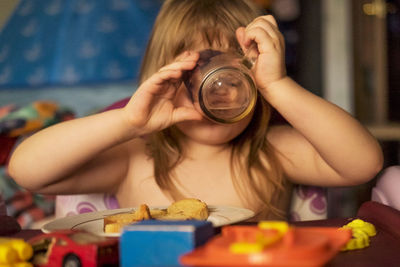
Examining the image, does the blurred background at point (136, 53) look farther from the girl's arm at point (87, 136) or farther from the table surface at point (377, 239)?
the table surface at point (377, 239)

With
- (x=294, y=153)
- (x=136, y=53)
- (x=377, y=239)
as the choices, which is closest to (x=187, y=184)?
(x=294, y=153)

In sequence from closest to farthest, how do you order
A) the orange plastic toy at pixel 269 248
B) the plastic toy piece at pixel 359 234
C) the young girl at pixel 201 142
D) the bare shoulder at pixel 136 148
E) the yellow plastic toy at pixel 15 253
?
the orange plastic toy at pixel 269 248, the yellow plastic toy at pixel 15 253, the plastic toy piece at pixel 359 234, the young girl at pixel 201 142, the bare shoulder at pixel 136 148

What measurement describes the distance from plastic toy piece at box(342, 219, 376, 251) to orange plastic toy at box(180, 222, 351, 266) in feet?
0.69

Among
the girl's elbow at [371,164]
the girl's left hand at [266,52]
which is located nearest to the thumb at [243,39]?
the girl's left hand at [266,52]

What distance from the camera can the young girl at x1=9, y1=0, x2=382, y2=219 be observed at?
93cm

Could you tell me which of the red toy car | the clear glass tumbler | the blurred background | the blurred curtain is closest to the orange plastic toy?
the red toy car

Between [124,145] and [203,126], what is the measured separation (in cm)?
18

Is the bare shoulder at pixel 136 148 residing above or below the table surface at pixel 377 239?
above

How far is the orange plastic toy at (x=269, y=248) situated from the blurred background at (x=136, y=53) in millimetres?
1980

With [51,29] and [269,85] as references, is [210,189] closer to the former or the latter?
[269,85]

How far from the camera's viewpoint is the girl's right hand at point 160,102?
0.89 metres

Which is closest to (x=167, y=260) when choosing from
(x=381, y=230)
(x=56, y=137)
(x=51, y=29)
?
(x=381, y=230)

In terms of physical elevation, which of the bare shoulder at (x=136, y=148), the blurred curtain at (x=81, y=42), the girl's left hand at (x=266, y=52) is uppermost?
the blurred curtain at (x=81, y=42)

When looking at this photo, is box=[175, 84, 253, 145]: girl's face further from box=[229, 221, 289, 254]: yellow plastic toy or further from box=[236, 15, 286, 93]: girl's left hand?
box=[229, 221, 289, 254]: yellow plastic toy
